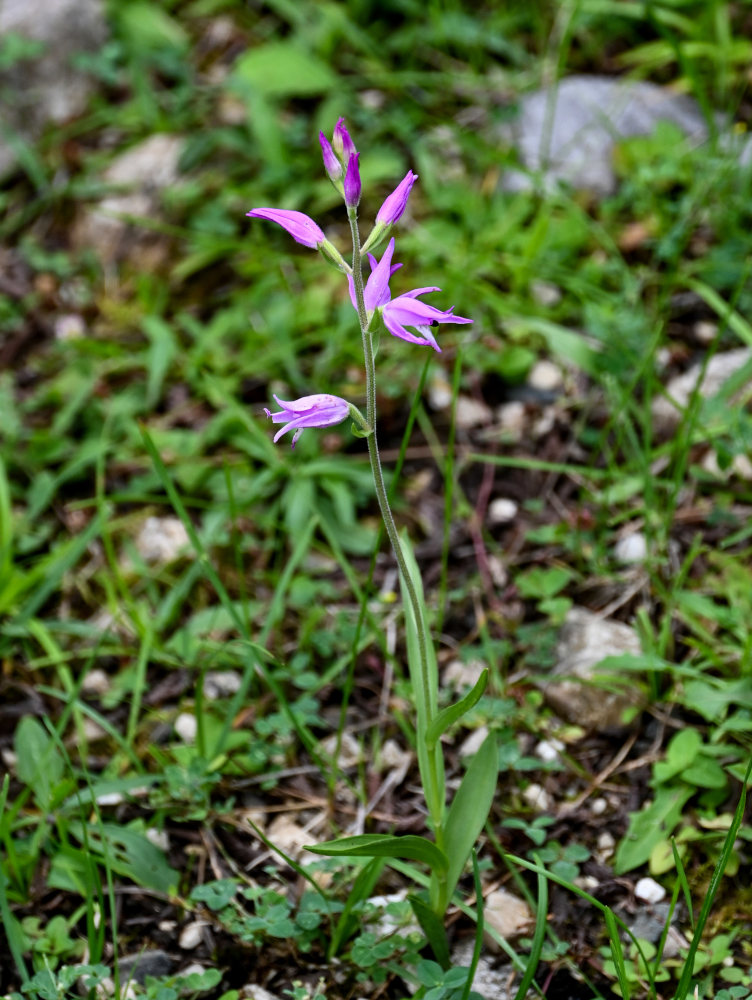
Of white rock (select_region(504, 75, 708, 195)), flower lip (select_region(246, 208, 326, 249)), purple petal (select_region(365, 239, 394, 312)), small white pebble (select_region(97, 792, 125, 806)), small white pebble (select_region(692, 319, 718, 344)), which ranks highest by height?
flower lip (select_region(246, 208, 326, 249))

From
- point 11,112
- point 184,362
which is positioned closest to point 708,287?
point 184,362

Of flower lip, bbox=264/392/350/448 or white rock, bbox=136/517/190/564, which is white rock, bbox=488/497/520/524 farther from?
flower lip, bbox=264/392/350/448

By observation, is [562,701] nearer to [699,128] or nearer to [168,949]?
[168,949]

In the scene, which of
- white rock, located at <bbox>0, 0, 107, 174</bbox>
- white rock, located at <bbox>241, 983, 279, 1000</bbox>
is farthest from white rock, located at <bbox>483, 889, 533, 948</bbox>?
white rock, located at <bbox>0, 0, 107, 174</bbox>

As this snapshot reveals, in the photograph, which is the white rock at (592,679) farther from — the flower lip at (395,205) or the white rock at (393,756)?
the flower lip at (395,205)

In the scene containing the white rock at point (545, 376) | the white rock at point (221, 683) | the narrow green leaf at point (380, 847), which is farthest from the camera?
the white rock at point (545, 376)

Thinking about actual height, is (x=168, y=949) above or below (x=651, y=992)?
below

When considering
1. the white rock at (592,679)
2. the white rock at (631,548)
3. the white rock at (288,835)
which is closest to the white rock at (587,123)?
the white rock at (631,548)
